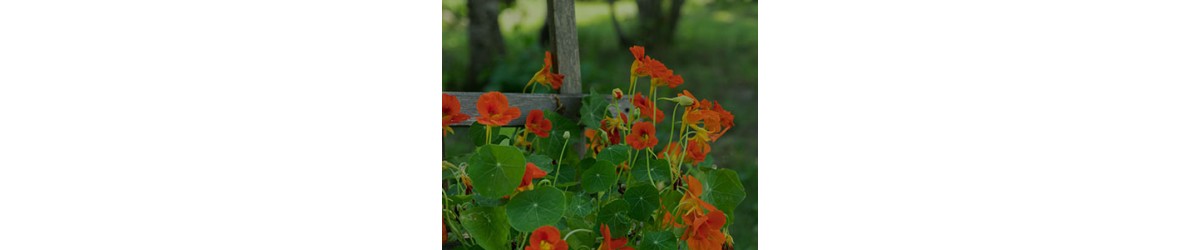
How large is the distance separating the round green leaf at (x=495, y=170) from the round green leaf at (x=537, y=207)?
3 centimetres

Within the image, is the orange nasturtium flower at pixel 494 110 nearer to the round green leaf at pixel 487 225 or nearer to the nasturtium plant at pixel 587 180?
the nasturtium plant at pixel 587 180

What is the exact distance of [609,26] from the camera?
3844 mm

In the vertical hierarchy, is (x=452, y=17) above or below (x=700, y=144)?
above

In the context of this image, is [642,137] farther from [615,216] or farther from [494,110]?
[494,110]

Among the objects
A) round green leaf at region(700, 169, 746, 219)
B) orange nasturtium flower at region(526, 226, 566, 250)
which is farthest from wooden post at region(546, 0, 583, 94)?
orange nasturtium flower at region(526, 226, 566, 250)

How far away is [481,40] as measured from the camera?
315 cm

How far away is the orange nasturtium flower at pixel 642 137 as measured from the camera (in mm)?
1215

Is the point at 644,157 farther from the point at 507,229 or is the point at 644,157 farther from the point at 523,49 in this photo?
the point at 523,49

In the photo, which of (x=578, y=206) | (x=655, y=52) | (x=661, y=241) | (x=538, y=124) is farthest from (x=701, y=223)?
(x=655, y=52)

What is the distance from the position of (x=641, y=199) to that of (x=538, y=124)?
177 mm

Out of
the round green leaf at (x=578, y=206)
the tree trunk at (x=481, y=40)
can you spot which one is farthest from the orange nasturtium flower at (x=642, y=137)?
the tree trunk at (x=481, y=40)

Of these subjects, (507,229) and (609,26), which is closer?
(507,229)

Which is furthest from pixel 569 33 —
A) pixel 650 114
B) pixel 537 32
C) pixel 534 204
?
pixel 537 32
